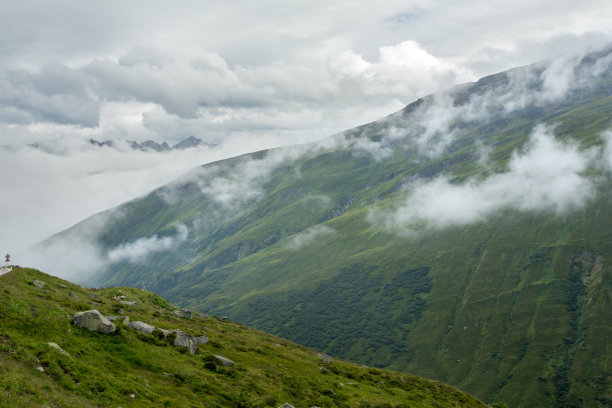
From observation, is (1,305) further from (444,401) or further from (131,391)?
(444,401)

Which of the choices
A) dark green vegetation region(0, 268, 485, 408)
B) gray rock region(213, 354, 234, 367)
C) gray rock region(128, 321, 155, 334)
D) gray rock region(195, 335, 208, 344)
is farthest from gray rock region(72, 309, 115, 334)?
gray rock region(195, 335, 208, 344)

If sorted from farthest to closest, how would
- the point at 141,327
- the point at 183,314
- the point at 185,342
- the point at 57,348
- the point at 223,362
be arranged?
1. the point at 183,314
2. the point at 223,362
3. the point at 185,342
4. the point at 141,327
5. the point at 57,348

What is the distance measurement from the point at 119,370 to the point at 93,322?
7.96m

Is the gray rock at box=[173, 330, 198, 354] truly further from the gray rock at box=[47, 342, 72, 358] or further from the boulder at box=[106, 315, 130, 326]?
the gray rock at box=[47, 342, 72, 358]

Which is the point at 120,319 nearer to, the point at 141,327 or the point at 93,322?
the point at 141,327

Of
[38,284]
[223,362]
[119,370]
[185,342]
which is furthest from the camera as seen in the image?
[38,284]

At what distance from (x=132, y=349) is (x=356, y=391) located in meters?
39.0

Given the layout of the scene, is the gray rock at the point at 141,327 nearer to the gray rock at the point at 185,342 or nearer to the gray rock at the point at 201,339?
the gray rock at the point at 185,342

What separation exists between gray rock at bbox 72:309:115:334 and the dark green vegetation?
63 cm

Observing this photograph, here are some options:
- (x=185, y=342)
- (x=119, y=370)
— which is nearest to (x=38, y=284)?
(x=185, y=342)

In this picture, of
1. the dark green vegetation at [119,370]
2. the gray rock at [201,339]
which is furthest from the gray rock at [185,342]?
the gray rock at [201,339]

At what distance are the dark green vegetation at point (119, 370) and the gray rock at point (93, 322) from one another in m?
0.63

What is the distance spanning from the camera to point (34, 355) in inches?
1385

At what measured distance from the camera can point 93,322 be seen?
1786 inches
